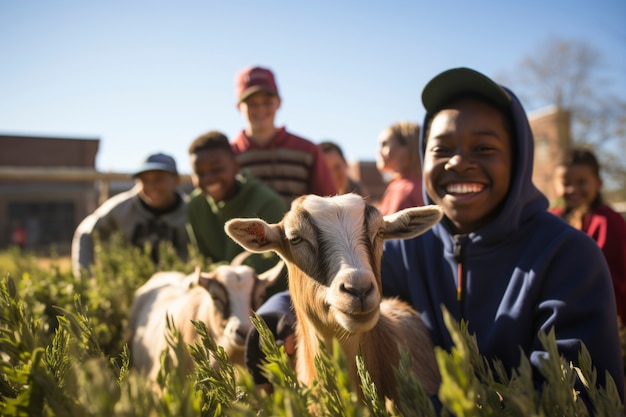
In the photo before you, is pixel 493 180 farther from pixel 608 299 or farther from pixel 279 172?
pixel 279 172

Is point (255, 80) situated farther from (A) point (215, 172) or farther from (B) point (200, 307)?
(B) point (200, 307)

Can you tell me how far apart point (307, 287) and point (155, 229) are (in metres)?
4.05

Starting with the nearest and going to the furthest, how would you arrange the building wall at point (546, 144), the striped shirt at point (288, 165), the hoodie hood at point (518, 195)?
the hoodie hood at point (518, 195)
the striped shirt at point (288, 165)
the building wall at point (546, 144)

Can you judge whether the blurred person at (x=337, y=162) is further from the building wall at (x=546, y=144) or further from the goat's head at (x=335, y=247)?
the building wall at (x=546, y=144)

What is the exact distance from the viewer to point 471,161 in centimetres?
240

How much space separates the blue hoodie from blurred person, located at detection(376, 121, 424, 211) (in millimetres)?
2426

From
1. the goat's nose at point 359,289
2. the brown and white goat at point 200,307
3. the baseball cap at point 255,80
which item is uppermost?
the baseball cap at point 255,80

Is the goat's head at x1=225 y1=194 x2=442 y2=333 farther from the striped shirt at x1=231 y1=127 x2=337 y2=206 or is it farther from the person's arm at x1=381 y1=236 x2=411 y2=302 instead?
the striped shirt at x1=231 y1=127 x2=337 y2=206

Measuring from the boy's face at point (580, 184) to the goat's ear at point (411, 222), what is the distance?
3.44m

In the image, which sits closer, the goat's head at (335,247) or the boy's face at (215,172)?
the goat's head at (335,247)

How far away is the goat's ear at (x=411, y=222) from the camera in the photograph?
95.1 inches

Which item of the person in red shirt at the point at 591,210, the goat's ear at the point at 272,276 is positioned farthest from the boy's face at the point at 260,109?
the person in red shirt at the point at 591,210

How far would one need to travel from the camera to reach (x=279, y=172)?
17.7 feet

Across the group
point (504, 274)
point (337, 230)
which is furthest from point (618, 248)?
point (337, 230)
